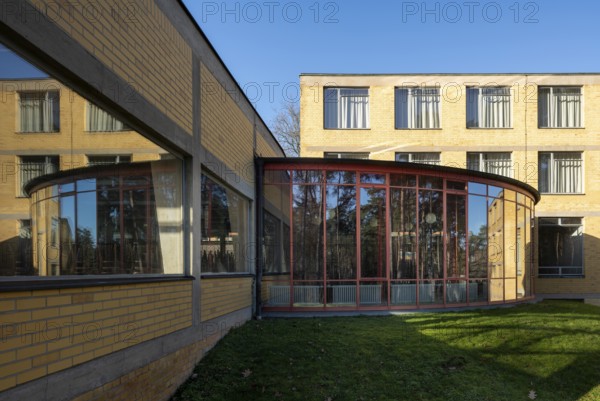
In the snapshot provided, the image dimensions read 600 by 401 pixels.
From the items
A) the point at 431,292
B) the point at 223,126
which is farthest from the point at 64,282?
the point at 431,292

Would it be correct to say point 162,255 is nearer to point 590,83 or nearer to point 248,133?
point 248,133

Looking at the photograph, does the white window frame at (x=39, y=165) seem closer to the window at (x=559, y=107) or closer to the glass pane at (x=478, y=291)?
the glass pane at (x=478, y=291)

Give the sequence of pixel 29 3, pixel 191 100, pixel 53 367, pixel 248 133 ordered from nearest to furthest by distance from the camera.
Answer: pixel 29 3
pixel 53 367
pixel 191 100
pixel 248 133

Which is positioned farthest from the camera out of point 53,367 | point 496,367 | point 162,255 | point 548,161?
point 548,161

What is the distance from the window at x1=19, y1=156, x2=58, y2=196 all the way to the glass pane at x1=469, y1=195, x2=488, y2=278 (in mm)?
12014

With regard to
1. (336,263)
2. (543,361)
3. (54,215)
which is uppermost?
(54,215)

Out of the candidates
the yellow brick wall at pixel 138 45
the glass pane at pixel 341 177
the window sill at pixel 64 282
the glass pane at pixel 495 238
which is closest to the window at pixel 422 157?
the glass pane at pixel 495 238

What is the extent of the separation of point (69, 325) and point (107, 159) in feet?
6.03

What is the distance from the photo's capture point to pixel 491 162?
21281 millimetres

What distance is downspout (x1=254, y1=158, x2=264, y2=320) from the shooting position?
1172cm

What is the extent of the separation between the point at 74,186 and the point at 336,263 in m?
8.53

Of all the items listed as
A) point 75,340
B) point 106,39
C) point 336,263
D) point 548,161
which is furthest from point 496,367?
point 548,161

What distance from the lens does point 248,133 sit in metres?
12.1

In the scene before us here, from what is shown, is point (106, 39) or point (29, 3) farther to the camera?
point (106, 39)
